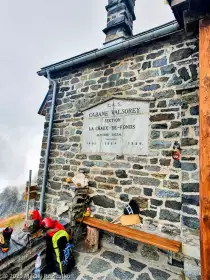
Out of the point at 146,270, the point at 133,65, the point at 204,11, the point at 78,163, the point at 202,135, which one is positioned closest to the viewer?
the point at 202,135

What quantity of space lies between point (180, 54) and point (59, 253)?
13.2 ft

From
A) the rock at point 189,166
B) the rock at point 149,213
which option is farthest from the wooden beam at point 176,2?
the rock at point 149,213

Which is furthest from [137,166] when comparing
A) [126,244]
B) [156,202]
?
[126,244]

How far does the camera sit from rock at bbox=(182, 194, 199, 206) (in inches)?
105

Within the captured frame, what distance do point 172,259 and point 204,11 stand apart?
11.6ft

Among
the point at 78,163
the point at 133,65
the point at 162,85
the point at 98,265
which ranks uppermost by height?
the point at 133,65

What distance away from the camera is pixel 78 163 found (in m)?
4.38

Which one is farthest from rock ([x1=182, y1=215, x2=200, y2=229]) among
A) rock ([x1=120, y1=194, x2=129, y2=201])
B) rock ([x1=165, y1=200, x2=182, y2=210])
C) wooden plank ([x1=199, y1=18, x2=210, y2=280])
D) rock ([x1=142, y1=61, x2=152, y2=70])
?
rock ([x1=142, y1=61, x2=152, y2=70])

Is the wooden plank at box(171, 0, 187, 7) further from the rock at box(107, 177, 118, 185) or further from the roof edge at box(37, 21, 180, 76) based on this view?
the rock at box(107, 177, 118, 185)

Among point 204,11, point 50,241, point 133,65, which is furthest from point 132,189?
point 204,11

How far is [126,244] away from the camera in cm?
357

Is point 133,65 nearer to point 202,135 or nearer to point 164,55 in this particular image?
point 164,55

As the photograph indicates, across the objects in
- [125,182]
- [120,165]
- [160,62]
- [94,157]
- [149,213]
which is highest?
[160,62]

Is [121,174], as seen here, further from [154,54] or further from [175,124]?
[154,54]
